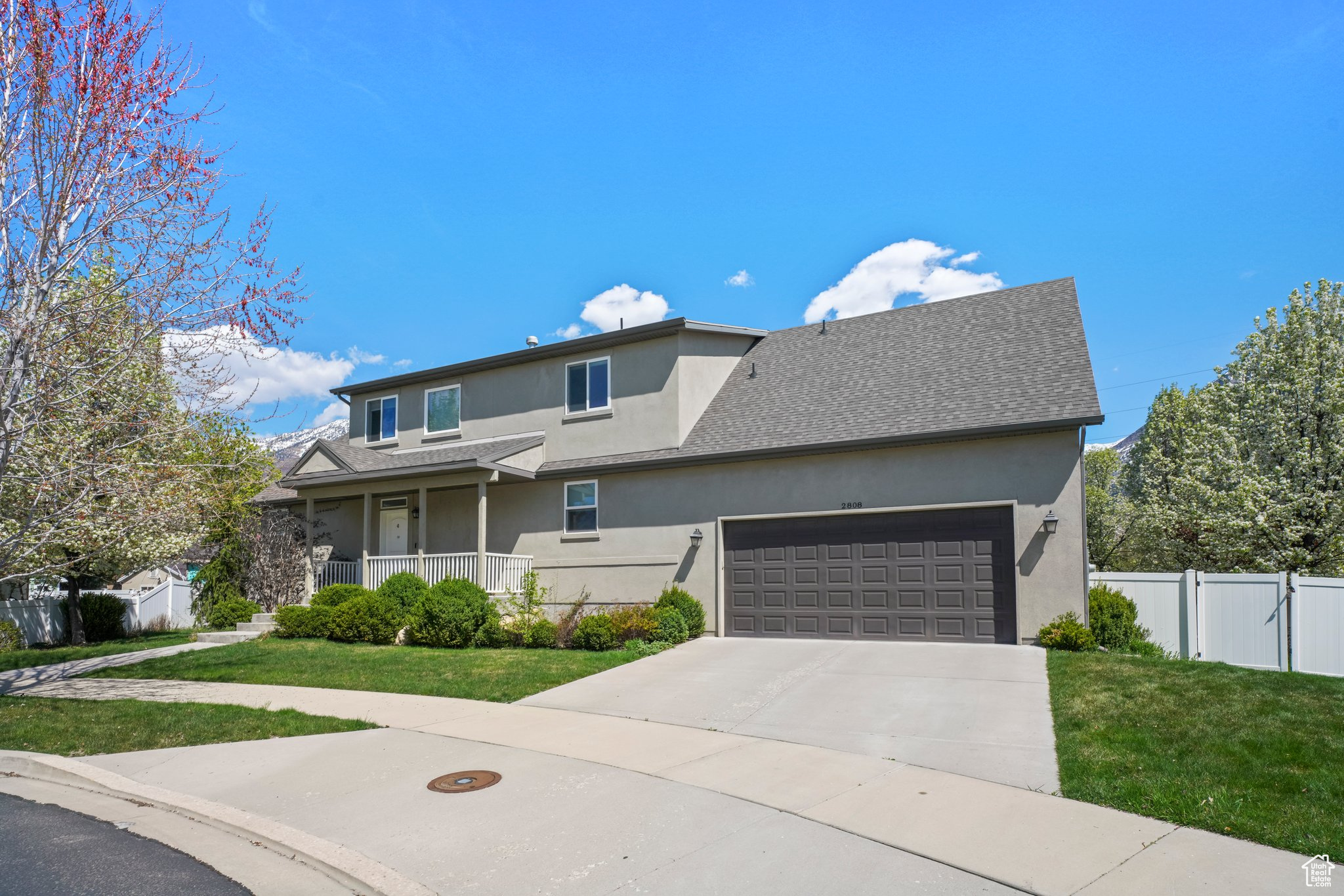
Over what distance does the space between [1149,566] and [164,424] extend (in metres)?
34.2

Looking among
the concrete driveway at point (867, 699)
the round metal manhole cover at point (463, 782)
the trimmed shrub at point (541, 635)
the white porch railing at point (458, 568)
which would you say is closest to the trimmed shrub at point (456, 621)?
the trimmed shrub at point (541, 635)

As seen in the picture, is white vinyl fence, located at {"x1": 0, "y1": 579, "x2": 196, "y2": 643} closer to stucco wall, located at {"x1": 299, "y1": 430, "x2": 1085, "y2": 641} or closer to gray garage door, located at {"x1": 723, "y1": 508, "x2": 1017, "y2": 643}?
stucco wall, located at {"x1": 299, "y1": 430, "x2": 1085, "y2": 641}

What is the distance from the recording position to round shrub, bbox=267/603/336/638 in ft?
59.3

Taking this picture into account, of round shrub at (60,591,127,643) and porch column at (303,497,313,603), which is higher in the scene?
porch column at (303,497,313,603)

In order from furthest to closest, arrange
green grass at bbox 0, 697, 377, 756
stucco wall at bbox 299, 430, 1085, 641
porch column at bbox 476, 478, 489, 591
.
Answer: porch column at bbox 476, 478, 489, 591 → stucco wall at bbox 299, 430, 1085, 641 → green grass at bbox 0, 697, 377, 756

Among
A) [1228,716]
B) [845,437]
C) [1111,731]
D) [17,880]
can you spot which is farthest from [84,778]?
[845,437]

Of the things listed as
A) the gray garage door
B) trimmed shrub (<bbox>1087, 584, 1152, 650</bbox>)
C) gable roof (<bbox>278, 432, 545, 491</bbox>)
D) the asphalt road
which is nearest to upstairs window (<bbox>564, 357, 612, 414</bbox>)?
gable roof (<bbox>278, 432, 545, 491</bbox>)

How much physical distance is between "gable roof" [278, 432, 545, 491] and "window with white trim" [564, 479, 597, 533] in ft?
3.38

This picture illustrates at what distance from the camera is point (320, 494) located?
22.1m

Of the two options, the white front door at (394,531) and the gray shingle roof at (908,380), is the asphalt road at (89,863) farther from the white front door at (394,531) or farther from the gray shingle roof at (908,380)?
the white front door at (394,531)

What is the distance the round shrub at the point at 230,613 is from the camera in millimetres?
19750

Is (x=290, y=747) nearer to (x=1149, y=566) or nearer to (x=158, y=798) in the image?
(x=158, y=798)

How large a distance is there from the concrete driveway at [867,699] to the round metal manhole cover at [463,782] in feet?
9.19

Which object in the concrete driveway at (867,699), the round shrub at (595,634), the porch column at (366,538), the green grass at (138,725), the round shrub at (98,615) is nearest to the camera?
the concrete driveway at (867,699)
